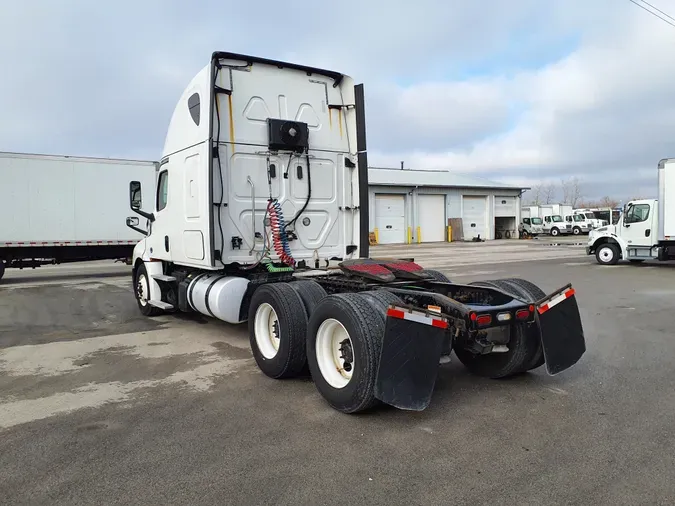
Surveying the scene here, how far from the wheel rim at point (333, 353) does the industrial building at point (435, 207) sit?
3393 centimetres

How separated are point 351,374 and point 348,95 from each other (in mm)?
4708

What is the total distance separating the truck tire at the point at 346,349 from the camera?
166 inches

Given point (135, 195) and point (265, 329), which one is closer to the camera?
point (265, 329)

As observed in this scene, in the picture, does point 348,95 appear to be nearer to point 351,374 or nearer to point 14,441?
point 351,374

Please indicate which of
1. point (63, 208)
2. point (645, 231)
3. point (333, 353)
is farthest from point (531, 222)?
point (333, 353)

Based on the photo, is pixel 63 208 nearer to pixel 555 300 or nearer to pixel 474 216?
pixel 555 300

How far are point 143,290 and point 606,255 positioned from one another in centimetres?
1735

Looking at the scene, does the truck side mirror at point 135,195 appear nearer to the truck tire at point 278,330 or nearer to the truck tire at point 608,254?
the truck tire at point 278,330

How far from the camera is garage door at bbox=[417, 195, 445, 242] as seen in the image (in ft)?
141

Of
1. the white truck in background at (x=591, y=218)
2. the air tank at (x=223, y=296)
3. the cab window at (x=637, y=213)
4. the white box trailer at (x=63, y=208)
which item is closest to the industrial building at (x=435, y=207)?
the white truck in background at (x=591, y=218)

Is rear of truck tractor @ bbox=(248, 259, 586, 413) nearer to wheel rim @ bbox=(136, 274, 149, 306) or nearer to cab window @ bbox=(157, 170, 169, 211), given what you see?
cab window @ bbox=(157, 170, 169, 211)

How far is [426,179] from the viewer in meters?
47.0

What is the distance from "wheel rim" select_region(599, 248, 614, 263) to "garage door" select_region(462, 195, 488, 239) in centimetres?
2502

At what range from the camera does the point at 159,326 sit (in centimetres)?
863
